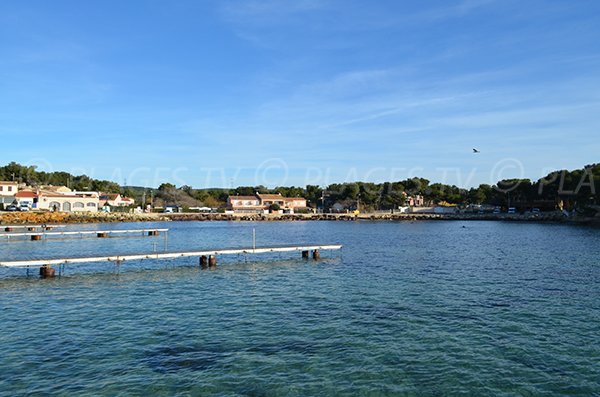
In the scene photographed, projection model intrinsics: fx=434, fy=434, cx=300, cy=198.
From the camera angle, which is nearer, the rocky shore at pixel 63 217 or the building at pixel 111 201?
the rocky shore at pixel 63 217

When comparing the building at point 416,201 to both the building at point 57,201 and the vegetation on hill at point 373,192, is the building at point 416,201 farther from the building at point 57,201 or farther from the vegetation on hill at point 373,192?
the building at point 57,201

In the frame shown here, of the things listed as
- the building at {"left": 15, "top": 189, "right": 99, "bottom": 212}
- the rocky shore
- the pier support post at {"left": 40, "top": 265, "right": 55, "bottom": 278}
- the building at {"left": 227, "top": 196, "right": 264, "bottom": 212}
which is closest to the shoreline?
the rocky shore

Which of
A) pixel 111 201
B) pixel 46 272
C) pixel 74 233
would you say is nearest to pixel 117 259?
pixel 46 272

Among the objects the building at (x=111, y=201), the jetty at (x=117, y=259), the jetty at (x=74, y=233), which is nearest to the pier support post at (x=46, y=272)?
the jetty at (x=117, y=259)

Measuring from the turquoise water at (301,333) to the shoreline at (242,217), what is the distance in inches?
2816

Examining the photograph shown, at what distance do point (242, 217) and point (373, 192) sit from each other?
59.9 meters

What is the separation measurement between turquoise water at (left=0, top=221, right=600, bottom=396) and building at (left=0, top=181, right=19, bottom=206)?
321 feet

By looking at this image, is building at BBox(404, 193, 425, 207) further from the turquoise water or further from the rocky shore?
the turquoise water

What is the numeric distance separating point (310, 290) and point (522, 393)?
16.0m

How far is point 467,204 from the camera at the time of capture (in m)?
186

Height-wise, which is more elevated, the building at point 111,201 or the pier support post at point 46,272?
the building at point 111,201

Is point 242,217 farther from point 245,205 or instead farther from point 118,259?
point 118,259

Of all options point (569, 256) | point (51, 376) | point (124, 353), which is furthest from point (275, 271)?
point (569, 256)

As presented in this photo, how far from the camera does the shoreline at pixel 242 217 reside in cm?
9569
